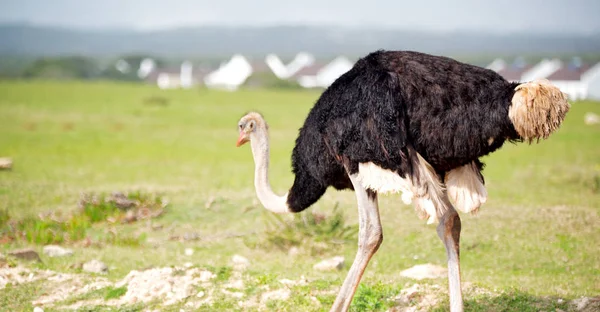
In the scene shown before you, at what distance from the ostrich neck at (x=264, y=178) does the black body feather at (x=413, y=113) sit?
0.77m

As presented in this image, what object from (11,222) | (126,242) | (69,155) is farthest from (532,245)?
(69,155)

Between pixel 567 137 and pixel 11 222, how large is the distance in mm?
16560

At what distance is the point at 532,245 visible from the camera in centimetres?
980

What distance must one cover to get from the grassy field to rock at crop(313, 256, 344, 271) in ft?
0.23

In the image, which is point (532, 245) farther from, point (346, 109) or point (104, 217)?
point (104, 217)

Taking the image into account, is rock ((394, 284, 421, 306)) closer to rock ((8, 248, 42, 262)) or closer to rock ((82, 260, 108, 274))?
rock ((82, 260, 108, 274))

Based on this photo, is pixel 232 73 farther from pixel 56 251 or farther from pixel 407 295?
pixel 407 295

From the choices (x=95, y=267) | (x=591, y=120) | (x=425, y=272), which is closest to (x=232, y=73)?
(x=591, y=120)

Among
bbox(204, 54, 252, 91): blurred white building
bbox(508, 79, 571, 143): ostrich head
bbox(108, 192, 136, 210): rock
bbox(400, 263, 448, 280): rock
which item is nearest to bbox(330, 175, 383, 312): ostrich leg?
bbox(508, 79, 571, 143): ostrich head

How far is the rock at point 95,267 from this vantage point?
8919 millimetres

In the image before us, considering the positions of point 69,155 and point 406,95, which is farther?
point 69,155

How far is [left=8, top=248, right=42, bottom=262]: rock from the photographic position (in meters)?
9.16

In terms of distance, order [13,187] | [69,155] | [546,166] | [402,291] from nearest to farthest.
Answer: [402,291]
[13,187]
[546,166]
[69,155]

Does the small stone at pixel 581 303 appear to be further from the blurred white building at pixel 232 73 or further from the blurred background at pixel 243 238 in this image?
the blurred white building at pixel 232 73
